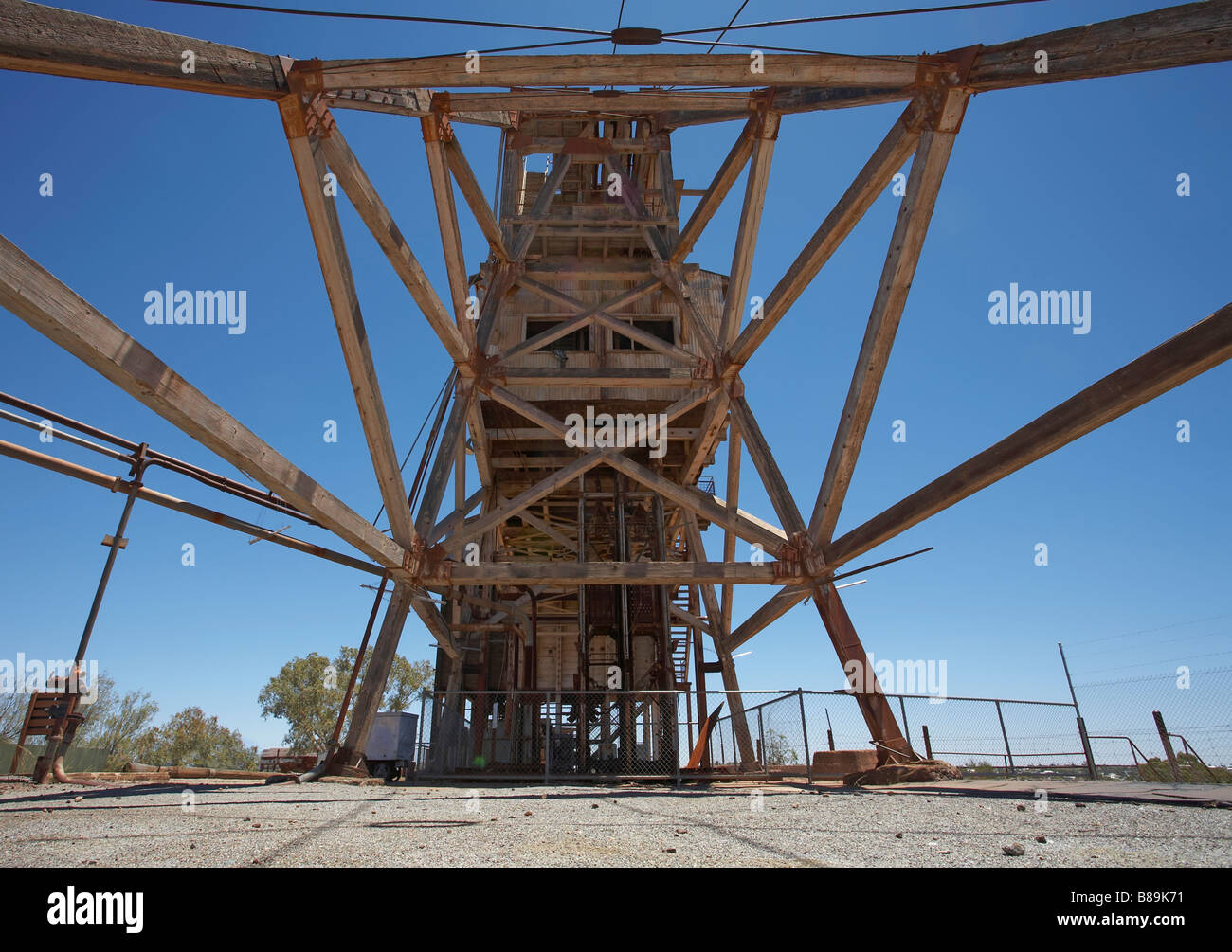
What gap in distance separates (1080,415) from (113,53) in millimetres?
7913

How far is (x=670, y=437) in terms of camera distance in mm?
16234

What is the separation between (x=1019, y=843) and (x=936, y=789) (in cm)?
466

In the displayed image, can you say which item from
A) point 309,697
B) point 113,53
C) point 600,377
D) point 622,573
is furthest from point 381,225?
point 309,697

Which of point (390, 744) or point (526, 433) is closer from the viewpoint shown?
point (526, 433)

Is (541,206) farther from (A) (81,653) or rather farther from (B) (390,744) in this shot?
(B) (390,744)

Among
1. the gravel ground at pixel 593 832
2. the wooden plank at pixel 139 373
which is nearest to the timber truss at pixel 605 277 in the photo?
the wooden plank at pixel 139 373

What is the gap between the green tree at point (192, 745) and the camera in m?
52.6

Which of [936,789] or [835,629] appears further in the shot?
[835,629]

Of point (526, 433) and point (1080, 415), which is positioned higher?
point (526, 433)

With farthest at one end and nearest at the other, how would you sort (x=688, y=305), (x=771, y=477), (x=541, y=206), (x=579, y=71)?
(x=541, y=206)
(x=688, y=305)
(x=771, y=477)
(x=579, y=71)

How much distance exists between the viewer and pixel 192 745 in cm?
5619

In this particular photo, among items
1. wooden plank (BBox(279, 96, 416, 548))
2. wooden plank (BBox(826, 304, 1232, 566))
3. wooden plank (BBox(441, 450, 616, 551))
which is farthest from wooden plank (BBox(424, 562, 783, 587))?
wooden plank (BBox(279, 96, 416, 548))
